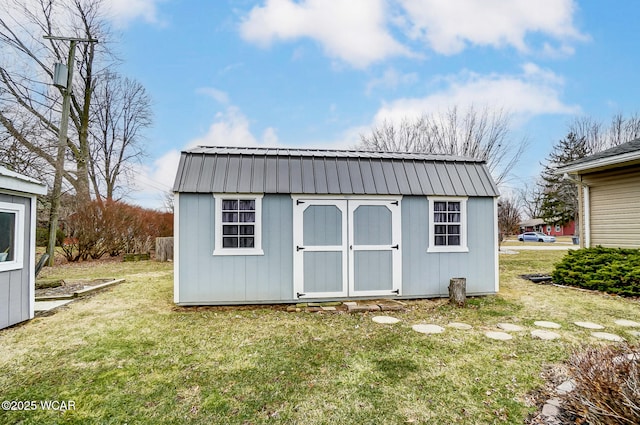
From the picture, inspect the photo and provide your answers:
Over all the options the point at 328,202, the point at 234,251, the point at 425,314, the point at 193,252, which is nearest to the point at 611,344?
the point at 425,314

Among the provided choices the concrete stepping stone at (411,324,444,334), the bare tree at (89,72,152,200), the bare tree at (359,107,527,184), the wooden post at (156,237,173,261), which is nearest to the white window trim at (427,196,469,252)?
the concrete stepping stone at (411,324,444,334)

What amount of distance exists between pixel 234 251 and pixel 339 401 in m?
3.48

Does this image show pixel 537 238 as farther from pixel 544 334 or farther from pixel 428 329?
pixel 428 329

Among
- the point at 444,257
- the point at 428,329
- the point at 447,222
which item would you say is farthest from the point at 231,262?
the point at 447,222

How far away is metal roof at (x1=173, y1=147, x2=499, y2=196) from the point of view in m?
5.57

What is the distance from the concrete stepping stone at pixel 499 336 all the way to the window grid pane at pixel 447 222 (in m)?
2.22

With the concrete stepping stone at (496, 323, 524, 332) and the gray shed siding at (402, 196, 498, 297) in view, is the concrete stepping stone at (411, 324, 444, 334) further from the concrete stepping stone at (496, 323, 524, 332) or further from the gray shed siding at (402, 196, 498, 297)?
the gray shed siding at (402, 196, 498, 297)

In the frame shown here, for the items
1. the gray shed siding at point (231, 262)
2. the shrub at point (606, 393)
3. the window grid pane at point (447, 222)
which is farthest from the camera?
the window grid pane at point (447, 222)

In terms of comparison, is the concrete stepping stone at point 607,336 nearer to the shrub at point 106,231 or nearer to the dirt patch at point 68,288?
the dirt patch at point 68,288

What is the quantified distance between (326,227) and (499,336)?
10.0 ft

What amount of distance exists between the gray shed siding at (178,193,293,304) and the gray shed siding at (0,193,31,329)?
2.04 metres

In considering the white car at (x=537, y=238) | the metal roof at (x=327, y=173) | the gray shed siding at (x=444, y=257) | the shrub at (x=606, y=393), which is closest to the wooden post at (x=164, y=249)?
the metal roof at (x=327, y=173)

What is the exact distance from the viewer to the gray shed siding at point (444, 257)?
599 centimetres

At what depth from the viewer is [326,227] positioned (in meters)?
5.78
